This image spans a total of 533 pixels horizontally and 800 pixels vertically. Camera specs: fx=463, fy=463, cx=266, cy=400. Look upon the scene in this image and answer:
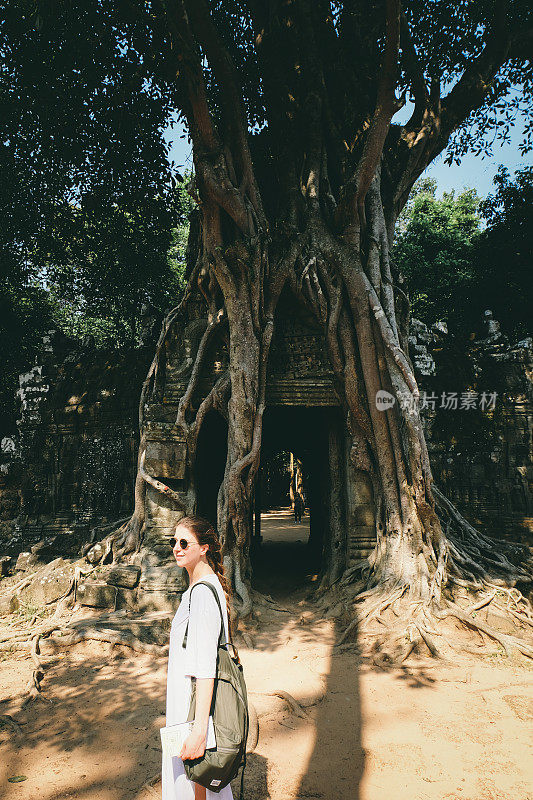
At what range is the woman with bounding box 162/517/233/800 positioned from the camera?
145 centimetres

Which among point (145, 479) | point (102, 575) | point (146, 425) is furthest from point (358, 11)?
point (102, 575)

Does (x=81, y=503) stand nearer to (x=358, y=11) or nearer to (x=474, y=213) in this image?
(x=358, y=11)

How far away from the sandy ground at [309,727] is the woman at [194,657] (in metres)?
0.87

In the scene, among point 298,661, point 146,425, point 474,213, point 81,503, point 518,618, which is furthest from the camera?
point 474,213

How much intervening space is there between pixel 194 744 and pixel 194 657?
0.75ft

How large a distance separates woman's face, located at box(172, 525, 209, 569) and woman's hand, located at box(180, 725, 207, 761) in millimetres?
512

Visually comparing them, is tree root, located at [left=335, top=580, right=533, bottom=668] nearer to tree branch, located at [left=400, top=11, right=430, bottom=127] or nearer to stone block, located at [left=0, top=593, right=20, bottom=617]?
stone block, located at [left=0, top=593, right=20, bottom=617]

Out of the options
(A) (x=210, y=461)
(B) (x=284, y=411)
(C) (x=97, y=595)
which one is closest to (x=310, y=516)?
(A) (x=210, y=461)

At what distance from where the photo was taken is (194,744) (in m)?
1.39

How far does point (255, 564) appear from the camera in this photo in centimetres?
767

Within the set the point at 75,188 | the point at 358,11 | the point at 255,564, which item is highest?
the point at 358,11

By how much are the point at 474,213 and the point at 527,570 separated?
11.2 m

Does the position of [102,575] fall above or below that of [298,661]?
above

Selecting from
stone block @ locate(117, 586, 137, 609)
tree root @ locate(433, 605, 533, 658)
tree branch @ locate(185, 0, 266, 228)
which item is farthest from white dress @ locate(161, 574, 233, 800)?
tree branch @ locate(185, 0, 266, 228)
